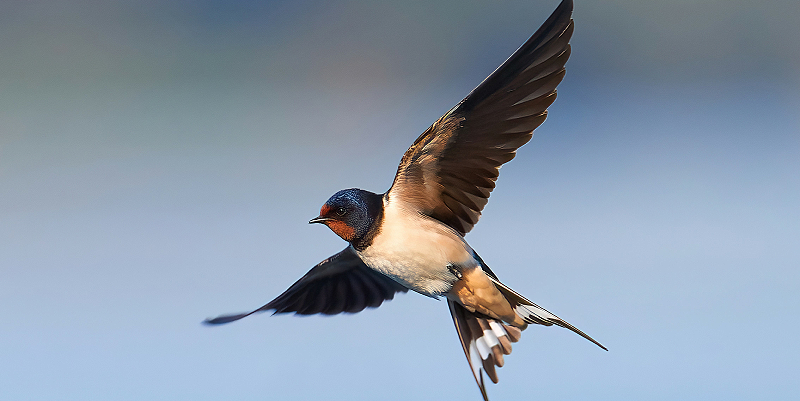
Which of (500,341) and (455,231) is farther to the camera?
(500,341)

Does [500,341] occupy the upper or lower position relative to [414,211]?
lower

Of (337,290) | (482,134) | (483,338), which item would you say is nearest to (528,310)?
(483,338)

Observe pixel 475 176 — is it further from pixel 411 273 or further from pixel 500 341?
pixel 500 341

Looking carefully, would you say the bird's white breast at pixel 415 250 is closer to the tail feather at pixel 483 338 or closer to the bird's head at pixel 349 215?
the bird's head at pixel 349 215

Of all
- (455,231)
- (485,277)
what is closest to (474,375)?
(485,277)

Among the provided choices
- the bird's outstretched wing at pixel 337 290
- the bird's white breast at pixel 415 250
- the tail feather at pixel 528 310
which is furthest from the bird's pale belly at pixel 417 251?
the bird's outstretched wing at pixel 337 290

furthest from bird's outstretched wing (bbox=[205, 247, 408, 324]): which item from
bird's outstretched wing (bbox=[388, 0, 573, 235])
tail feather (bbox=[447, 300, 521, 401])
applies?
bird's outstretched wing (bbox=[388, 0, 573, 235])

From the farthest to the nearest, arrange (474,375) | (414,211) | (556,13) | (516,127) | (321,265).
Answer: (321,265) < (474,375) < (414,211) < (516,127) < (556,13)
